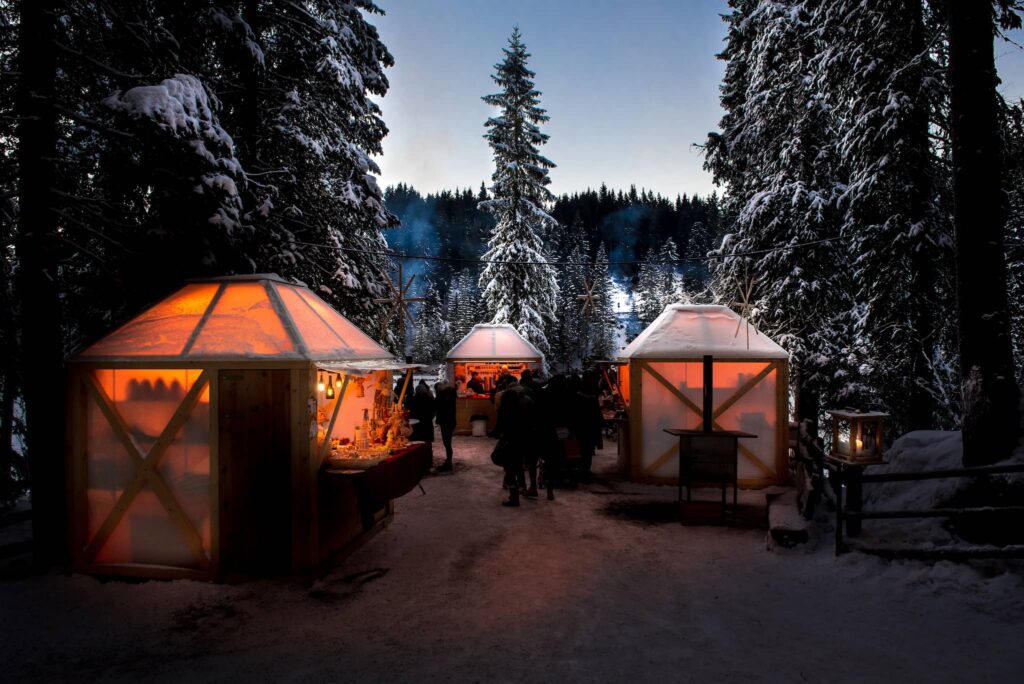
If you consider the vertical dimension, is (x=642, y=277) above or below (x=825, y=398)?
above

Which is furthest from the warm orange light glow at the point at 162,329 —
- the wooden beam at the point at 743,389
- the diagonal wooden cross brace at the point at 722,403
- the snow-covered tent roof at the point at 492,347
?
the snow-covered tent roof at the point at 492,347

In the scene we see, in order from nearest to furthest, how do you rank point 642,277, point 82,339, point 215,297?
point 215,297
point 82,339
point 642,277

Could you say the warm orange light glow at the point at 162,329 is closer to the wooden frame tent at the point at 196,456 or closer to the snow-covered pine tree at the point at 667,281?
the wooden frame tent at the point at 196,456

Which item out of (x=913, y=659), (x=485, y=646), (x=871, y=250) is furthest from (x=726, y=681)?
(x=871, y=250)

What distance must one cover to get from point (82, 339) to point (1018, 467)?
12364mm

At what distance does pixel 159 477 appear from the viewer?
19.4 ft

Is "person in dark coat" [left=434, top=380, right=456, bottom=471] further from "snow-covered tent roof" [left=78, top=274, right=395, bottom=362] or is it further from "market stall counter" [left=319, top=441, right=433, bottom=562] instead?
"snow-covered tent roof" [left=78, top=274, right=395, bottom=362]

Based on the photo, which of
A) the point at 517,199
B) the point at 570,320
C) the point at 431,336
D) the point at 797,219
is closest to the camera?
the point at 797,219

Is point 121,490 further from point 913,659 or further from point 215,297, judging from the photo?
point 913,659

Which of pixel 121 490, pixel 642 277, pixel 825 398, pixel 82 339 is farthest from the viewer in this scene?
pixel 642 277

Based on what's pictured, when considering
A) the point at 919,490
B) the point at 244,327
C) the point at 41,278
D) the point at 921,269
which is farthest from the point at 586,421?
the point at 41,278

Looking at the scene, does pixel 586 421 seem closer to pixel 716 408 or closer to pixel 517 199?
pixel 716 408

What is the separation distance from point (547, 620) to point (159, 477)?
4.44 metres

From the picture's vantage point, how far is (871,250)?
11.7 metres
